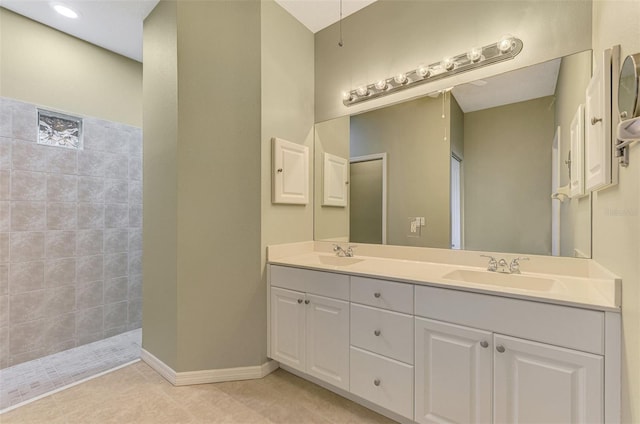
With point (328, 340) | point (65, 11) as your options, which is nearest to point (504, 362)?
point (328, 340)

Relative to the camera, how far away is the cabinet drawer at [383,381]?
146 cm

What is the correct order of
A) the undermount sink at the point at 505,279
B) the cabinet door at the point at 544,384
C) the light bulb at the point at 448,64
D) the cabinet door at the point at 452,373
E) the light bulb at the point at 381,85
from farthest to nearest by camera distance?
the light bulb at the point at 381,85 → the light bulb at the point at 448,64 → the undermount sink at the point at 505,279 → the cabinet door at the point at 452,373 → the cabinet door at the point at 544,384

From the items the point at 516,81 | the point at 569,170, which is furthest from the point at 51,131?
the point at 569,170

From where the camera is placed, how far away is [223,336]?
204 centimetres

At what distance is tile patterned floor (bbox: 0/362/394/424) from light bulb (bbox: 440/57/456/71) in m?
2.22

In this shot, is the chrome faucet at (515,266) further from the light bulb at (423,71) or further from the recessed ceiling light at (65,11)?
the recessed ceiling light at (65,11)

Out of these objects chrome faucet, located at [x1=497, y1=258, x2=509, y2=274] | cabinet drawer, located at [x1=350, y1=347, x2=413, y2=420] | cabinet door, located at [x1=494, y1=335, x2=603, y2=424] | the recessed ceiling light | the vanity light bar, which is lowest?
cabinet drawer, located at [x1=350, y1=347, x2=413, y2=420]

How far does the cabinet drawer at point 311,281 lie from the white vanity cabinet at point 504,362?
47cm

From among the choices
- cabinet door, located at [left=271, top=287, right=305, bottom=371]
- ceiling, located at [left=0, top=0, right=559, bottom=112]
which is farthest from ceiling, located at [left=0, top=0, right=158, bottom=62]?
cabinet door, located at [left=271, top=287, right=305, bottom=371]

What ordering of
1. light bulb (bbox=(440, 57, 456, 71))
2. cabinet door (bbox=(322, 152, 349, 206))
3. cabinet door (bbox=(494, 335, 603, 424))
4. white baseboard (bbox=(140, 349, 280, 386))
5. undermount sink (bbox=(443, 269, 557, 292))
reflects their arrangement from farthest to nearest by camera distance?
cabinet door (bbox=(322, 152, 349, 206)) → white baseboard (bbox=(140, 349, 280, 386)) → light bulb (bbox=(440, 57, 456, 71)) → undermount sink (bbox=(443, 269, 557, 292)) → cabinet door (bbox=(494, 335, 603, 424))

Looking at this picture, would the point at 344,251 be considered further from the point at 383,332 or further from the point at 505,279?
the point at 505,279

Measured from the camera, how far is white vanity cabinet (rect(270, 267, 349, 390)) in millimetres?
1719

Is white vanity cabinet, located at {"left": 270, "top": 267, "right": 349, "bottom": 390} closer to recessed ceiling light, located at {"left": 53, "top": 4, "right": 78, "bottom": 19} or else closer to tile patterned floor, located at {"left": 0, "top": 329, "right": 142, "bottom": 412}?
tile patterned floor, located at {"left": 0, "top": 329, "right": 142, "bottom": 412}

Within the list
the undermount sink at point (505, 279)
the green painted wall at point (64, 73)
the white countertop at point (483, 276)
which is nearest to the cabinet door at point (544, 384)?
the white countertop at point (483, 276)
